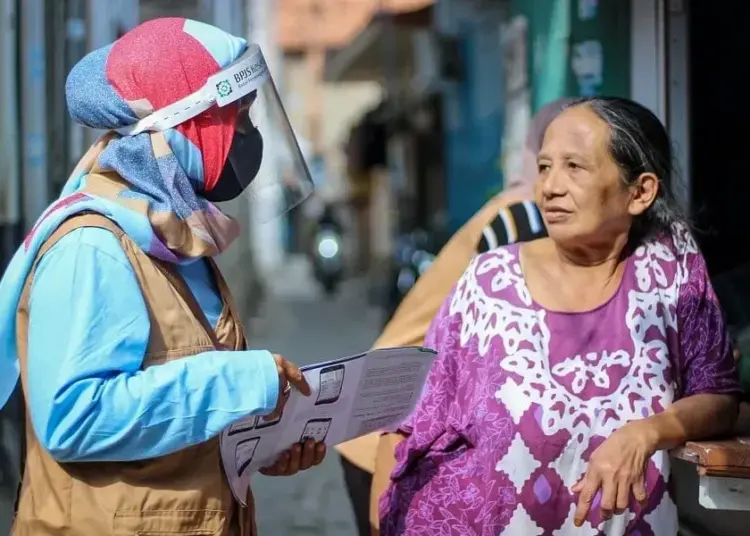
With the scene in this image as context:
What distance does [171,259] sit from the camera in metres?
2.11

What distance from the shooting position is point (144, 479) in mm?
2057

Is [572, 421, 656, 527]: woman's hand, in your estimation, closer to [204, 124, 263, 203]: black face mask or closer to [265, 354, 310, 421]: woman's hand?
[265, 354, 310, 421]: woman's hand

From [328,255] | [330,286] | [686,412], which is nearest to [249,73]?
[686,412]

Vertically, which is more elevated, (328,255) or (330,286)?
(328,255)

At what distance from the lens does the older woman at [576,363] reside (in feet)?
7.87

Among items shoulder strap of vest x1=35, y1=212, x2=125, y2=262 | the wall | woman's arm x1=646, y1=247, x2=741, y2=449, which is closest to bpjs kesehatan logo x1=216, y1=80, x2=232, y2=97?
shoulder strap of vest x1=35, y1=212, x2=125, y2=262

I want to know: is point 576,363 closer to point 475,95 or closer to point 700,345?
point 700,345

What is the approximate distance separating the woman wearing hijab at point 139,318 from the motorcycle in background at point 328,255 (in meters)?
20.3

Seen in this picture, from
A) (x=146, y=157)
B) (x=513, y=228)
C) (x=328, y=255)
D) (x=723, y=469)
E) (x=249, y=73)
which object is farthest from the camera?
(x=328, y=255)

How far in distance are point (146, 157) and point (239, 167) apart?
203 mm

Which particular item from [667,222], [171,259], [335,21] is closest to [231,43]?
[171,259]

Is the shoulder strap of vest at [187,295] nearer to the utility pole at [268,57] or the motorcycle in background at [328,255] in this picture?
the utility pole at [268,57]

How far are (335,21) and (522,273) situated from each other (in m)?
34.1

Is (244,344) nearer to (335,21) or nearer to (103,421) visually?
(103,421)
